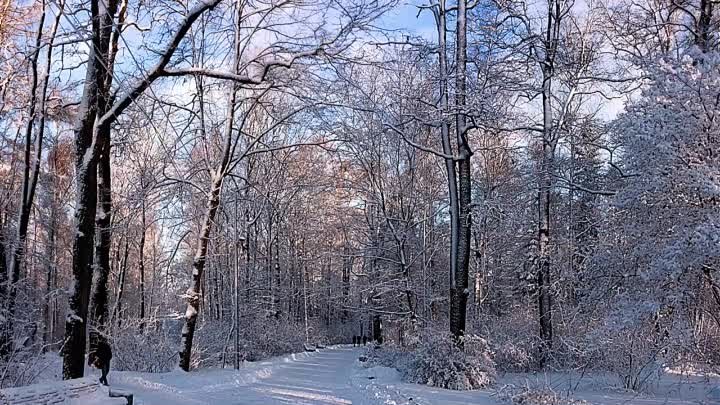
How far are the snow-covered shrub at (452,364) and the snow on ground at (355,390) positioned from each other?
40cm

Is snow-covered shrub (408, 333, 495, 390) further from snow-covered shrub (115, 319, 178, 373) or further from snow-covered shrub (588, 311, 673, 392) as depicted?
snow-covered shrub (115, 319, 178, 373)

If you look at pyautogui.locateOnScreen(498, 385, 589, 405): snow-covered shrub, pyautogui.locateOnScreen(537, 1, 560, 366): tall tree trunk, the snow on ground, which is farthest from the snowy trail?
pyautogui.locateOnScreen(537, 1, 560, 366): tall tree trunk

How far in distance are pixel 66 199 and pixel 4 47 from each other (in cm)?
1780

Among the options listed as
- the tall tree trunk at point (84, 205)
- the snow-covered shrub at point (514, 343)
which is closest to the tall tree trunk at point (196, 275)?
the tall tree trunk at point (84, 205)

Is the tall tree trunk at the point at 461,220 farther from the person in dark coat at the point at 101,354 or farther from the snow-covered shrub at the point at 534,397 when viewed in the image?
the person in dark coat at the point at 101,354

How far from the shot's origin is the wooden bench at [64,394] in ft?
19.6

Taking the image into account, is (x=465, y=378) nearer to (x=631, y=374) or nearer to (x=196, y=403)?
(x=631, y=374)

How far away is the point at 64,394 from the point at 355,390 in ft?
26.4

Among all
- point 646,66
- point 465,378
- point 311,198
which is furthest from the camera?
point 311,198

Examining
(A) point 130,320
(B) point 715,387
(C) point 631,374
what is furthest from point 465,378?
(A) point 130,320

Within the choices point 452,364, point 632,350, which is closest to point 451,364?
point 452,364

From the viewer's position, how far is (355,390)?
45.4 feet

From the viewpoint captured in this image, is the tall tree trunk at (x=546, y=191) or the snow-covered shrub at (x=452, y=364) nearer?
the snow-covered shrub at (x=452, y=364)

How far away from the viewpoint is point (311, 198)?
121 ft
